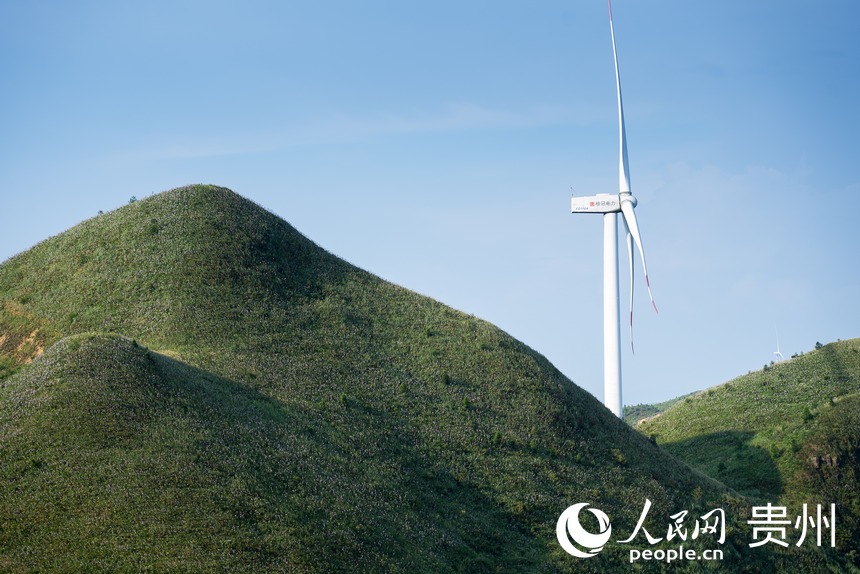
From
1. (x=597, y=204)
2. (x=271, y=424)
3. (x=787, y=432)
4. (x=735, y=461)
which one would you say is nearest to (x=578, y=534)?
(x=271, y=424)

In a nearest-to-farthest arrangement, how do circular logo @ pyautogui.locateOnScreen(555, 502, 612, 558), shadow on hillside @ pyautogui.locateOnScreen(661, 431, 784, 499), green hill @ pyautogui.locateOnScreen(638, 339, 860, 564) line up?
circular logo @ pyautogui.locateOnScreen(555, 502, 612, 558)
green hill @ pyautogui.locateOnScreen(638, 339, 860, 564)
shadow on hillside @ pyautogui.locateOnScreen(661, 431, 784, 499)

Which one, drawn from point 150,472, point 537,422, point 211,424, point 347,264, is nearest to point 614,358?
point 537,422

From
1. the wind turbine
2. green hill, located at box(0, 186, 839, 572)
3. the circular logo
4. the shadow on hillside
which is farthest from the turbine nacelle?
the circular logo

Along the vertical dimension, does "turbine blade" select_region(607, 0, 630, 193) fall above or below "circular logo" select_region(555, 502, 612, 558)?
above

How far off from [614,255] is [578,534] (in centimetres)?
4269

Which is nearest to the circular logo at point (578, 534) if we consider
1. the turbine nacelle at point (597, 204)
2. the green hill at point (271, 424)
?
the green hill at point (271, 424)

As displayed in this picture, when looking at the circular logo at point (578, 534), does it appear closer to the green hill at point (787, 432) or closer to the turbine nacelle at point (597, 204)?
the green hill at point (787, 432)

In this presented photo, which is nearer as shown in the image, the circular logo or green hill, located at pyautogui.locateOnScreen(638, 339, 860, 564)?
the circular logo

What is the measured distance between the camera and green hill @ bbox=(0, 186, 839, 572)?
4844 centimetres

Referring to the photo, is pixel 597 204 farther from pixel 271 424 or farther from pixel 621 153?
pixel 271 424

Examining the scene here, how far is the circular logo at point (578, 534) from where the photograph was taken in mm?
61906

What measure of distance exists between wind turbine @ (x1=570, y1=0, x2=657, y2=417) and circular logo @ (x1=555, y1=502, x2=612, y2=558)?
107 ft

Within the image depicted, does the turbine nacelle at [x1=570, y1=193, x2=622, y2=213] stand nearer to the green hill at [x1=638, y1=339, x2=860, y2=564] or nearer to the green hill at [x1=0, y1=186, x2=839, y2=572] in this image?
the green hill at [x1=0, y1=186, x2=839, y2=572]

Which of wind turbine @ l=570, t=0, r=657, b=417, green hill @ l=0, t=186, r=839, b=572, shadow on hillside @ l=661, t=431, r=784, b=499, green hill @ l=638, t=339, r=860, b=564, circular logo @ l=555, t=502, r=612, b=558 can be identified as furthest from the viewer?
wind turbine @ l=570, t=0, r=657, b=417
